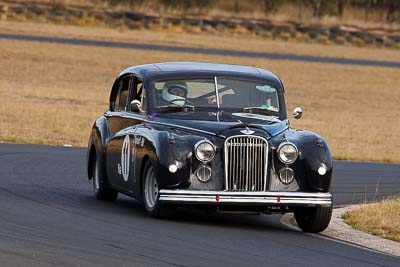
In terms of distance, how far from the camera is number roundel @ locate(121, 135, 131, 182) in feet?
43.9

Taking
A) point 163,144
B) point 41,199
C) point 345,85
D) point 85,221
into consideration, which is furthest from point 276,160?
point 345,85

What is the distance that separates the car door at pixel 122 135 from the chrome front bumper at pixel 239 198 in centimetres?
121

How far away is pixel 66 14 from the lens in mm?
58219

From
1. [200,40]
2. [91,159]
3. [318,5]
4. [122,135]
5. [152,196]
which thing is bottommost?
[318,5]

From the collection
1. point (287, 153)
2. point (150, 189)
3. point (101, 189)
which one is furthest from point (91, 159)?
point (287, 153)

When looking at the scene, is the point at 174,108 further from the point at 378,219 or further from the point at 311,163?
the point at 378,219

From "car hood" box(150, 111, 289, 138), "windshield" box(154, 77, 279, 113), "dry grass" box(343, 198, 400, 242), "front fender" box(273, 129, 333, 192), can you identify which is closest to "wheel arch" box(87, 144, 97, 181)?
"windshield" box(154, 77, 279, 113)

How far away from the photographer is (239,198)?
12.0 meters

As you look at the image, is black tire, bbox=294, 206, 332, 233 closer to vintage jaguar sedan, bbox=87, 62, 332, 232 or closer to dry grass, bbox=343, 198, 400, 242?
vintage jaguar sedan, bbox=87, 62, 332, 232

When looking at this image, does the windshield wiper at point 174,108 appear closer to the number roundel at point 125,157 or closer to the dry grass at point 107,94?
the number roundel at point 125,157

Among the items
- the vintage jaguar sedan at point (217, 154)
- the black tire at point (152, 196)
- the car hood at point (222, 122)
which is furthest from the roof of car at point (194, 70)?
the black tire at point (152, 196)

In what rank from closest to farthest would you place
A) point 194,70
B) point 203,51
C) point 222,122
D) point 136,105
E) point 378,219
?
point 222,122, point 378,219, point 136,105, point 194,70, point 203,51

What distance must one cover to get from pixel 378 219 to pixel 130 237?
3240 mm

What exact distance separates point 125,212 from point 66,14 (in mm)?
45690
